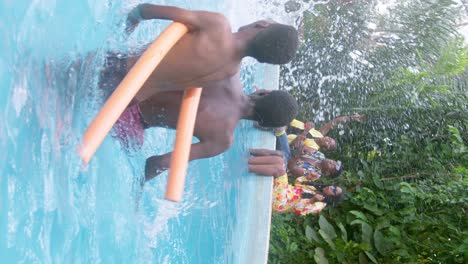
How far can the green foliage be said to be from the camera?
3.84 m

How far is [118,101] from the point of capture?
4.43ft

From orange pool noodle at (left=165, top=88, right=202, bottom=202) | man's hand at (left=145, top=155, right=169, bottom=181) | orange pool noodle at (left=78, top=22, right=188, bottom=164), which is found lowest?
man's hand at (left=145, top=155, right=169, bottom=181)

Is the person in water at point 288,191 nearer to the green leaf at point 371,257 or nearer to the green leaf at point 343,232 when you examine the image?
the green leaf at point 343,232

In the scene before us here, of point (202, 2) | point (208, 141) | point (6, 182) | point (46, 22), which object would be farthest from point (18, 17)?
point (202, 2)

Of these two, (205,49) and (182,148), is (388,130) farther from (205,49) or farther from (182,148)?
(182,148)

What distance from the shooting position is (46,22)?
1690mm

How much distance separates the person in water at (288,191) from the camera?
3121 millimetres

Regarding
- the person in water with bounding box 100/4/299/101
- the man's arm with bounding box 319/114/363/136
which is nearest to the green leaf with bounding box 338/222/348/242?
the man's arm with bounding box 319/114/363/136

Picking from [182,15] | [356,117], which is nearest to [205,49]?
[182,15]

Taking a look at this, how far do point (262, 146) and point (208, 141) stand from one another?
4.01ft

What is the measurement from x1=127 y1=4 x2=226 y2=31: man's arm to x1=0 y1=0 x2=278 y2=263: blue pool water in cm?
16

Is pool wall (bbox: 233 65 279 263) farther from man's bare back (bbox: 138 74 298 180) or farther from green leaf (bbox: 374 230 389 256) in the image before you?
green leaf (bbox: 374 230 389 256)

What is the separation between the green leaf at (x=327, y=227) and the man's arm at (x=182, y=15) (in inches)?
100

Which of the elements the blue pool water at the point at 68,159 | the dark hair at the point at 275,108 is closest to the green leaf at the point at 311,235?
the blue pool water at the point at 68,159
